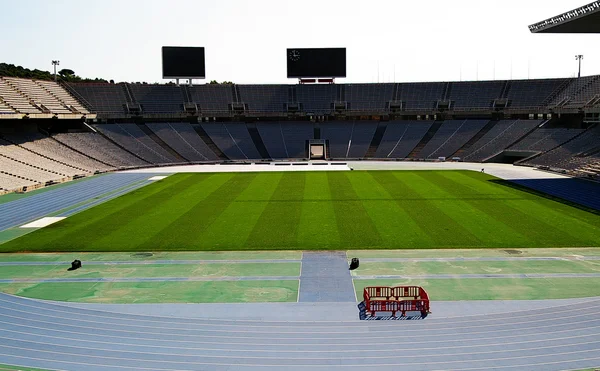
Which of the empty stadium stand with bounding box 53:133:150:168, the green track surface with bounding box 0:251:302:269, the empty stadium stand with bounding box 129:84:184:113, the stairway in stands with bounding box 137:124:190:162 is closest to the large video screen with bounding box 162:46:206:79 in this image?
the empty stadium stand with bounding box 129:84:184:113

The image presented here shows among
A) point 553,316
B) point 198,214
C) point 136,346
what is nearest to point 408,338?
point 553,316

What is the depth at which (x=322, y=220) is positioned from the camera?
2941cm

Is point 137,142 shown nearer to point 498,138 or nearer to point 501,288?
point 498,138

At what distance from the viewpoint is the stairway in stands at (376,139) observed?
69.8 metres

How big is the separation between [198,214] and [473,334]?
20599 millimetres

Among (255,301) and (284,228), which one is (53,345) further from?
(284,228)

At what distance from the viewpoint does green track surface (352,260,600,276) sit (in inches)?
790

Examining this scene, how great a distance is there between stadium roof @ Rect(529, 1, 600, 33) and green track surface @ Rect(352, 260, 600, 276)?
26.2 m

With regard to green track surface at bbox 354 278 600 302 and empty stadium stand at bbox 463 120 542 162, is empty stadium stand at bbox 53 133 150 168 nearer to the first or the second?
empty stadium stand at bbox 463 120 542 162

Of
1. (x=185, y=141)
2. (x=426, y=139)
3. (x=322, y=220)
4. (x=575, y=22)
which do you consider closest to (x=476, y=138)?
(x=426, y=139)

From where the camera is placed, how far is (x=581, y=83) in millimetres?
66500

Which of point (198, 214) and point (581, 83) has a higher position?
point (581, 83)

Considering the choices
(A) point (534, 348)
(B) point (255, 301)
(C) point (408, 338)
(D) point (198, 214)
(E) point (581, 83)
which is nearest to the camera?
(A) point (534, 348)

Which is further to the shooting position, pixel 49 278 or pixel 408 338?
pixel 49 278
